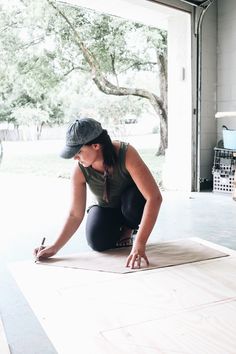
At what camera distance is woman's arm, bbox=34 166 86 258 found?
6.65 feet

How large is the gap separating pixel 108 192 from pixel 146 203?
37 cm

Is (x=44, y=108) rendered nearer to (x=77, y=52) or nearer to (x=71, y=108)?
(x=71, y=108)

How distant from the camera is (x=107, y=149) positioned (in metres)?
1.95

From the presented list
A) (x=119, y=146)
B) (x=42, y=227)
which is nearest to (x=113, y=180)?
(x=119, y=146)

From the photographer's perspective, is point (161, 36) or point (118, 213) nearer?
point (118, 213)

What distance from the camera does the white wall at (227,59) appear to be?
507cm

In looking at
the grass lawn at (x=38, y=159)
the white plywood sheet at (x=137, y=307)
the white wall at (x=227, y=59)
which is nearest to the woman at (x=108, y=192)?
the white plywood sheet at (x=137, y=307)

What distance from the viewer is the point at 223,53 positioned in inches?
205

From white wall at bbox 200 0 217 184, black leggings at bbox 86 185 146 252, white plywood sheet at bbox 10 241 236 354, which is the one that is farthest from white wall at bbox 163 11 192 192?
white plywood sheet at bbox 10 241 236 354

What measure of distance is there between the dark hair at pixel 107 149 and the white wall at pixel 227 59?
3.56 m

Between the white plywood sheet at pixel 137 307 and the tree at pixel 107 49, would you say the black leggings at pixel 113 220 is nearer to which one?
the white plywood sheet at pixel 137 307

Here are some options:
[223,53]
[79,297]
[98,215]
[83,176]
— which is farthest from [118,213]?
[223,53]

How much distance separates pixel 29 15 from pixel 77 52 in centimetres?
130

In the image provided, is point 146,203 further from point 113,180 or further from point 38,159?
point 38,159
